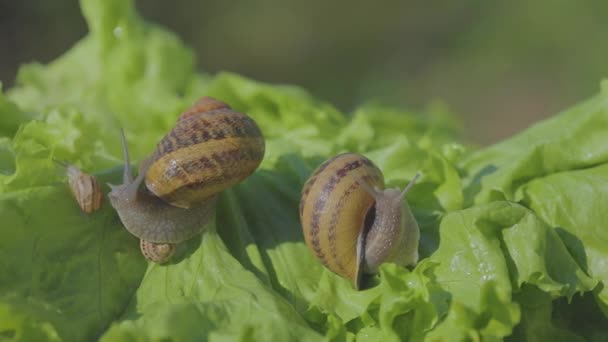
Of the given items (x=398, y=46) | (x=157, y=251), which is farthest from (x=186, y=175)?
(x=398, y=46)

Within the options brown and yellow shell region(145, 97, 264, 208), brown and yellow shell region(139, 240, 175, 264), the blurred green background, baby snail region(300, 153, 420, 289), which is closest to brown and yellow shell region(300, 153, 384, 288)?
baby snail region(300, 153, 420, 289)

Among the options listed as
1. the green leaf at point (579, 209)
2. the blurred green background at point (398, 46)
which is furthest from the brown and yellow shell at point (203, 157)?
the blurred green background at point (398, 46)

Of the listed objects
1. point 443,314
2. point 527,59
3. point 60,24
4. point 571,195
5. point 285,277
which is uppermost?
point 571,195

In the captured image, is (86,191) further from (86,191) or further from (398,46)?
(398,46)

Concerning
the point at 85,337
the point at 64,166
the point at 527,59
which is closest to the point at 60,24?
the point at 527,59

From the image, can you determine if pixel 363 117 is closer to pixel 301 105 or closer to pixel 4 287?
pixel 301 105

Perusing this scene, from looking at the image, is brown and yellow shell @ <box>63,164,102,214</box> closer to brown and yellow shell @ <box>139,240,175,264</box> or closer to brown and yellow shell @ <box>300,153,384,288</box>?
brown and yellow shell @ <box>139,240,175,264</box>

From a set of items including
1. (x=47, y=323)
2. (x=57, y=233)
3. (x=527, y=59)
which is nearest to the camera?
(x=47, y=323)
